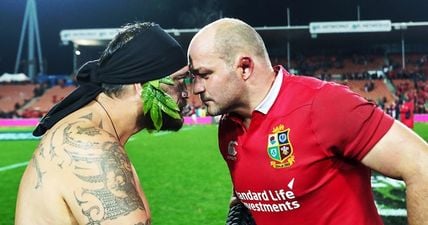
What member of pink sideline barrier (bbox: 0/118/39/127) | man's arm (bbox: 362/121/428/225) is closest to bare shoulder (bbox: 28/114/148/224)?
man's arm (bbox: 362/121/428/225)

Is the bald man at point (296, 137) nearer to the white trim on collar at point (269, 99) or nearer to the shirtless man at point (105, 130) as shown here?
the white trim on collar at point (269, 99)

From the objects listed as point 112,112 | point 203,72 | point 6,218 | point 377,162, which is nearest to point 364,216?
point 377,162

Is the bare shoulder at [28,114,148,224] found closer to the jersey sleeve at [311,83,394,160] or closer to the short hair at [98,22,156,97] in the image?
the short hair at [98,22,156,97]

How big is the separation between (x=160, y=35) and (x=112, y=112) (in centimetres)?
43

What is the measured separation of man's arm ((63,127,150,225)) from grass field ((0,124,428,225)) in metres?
4.29

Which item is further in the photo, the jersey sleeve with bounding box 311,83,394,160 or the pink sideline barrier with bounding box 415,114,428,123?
the pink sideline barrier with bounding box 415,114,428,123

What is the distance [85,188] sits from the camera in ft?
6.68

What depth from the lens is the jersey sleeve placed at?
2.17 meters

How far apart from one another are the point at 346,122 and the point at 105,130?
41.1 inches

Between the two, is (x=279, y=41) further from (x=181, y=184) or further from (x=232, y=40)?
(x=232, y=40)

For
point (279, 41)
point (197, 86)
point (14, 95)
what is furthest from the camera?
point (14, 95)

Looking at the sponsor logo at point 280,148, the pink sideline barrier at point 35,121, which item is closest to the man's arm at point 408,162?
the sponsor logo at point 280,148

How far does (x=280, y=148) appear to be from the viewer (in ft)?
7.86

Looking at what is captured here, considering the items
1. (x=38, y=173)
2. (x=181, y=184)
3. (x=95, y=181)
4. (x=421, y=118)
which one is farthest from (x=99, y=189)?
(x=421, y=118)
